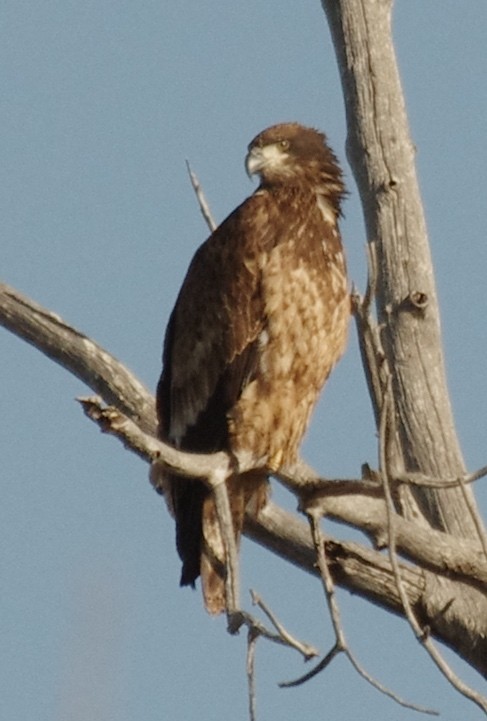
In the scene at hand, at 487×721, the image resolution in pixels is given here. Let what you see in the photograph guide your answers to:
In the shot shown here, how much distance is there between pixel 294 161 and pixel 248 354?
928mm

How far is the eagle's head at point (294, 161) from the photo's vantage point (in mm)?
6512

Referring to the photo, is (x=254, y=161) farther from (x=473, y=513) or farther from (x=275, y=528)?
(x=473, y=513)

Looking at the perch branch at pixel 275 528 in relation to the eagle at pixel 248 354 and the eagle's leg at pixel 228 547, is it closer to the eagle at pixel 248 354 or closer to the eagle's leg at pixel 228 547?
the eagle at pixel 248 354

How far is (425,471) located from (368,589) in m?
0.79

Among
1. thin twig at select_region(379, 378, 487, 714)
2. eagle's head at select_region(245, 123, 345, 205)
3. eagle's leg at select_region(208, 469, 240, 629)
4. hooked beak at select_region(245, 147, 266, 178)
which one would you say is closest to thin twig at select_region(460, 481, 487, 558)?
thin twig at select_region(379, 378, 487, 714)

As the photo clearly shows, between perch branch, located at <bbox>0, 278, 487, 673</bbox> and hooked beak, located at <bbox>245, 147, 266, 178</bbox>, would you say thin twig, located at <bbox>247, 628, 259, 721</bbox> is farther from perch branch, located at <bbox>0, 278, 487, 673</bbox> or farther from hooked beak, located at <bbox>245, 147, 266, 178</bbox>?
hooked beak, located at <bbox>245, 147, 266, 178</bbox>

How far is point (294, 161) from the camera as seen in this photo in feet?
21.5

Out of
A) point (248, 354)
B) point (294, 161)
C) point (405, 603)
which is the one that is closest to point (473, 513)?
point (405, 603)

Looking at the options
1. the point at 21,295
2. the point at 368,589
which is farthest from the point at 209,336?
the point at 368,589

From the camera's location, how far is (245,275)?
6117 mm

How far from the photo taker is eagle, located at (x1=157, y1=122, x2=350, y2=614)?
234 inches

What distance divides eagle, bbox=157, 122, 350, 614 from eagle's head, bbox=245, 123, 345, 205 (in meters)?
0.15

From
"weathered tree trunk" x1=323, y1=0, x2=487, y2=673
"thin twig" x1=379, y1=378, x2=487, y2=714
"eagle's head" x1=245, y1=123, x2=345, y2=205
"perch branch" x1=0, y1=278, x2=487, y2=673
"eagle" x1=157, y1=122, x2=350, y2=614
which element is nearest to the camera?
"thin twig" x1=379, y1=378, x2=487, y2=714

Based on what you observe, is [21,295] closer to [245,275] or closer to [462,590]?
[245,275]
